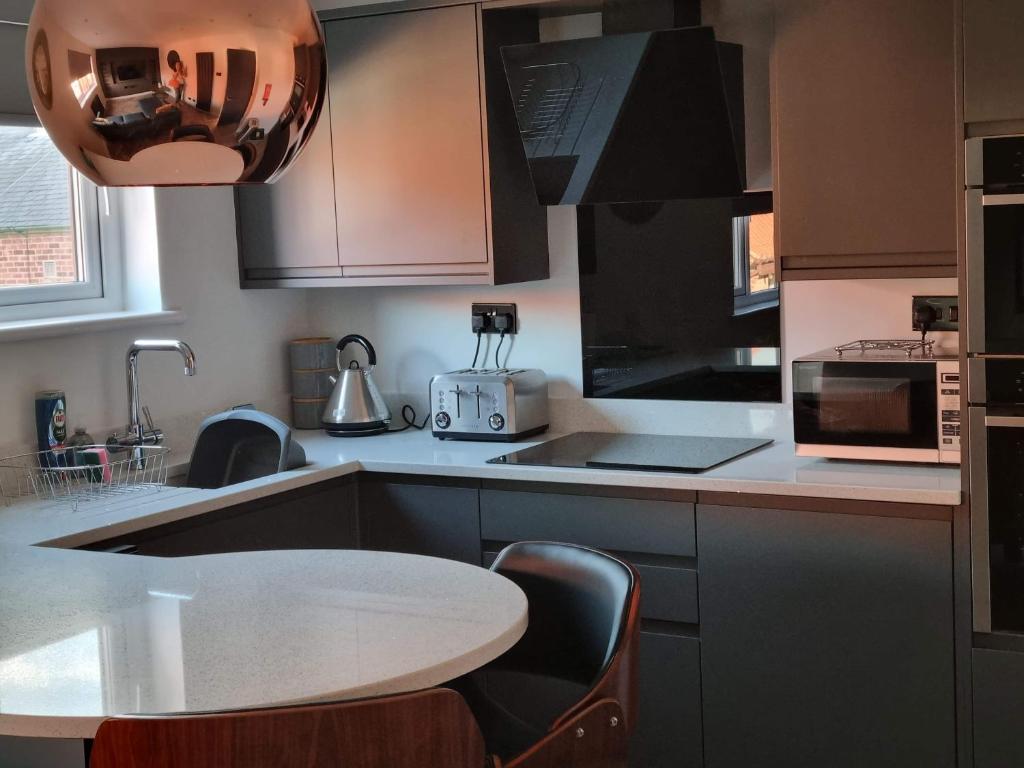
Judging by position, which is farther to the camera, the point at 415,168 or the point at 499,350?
the point at 499,350

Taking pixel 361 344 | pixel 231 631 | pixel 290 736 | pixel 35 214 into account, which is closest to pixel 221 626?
pixel 231 631

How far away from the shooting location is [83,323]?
340 centimetres

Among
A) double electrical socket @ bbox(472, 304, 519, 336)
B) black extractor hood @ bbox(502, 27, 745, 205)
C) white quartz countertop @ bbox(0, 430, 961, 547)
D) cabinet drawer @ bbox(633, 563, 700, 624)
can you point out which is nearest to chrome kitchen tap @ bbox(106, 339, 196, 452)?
white quartz countertop @ bbox(0, 430, 961, 547)

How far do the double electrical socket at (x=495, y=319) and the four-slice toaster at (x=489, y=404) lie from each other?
0.16m

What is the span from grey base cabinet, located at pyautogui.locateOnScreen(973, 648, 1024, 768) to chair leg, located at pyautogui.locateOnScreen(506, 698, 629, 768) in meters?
1.30

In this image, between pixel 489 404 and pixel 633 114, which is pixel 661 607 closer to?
pixel 489 404

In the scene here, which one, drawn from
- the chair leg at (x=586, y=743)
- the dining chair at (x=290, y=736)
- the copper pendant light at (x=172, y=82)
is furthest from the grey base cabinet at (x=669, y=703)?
the copper pendant light at (x=172, y=82)

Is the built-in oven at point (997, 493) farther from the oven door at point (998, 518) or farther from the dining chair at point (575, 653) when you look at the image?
the dining chair at point (575, 653)

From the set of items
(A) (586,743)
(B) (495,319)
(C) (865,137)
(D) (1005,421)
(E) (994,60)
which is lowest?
(A) (586,743)

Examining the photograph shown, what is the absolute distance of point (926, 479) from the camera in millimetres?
2857

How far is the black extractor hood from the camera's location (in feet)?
10.5

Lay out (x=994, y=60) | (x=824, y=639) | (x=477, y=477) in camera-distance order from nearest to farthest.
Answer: (x=994, y=60)
(x=824, y=639)
(x=477, y=477)

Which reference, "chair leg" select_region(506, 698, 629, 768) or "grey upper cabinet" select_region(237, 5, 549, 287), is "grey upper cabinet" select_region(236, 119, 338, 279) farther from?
"chair leg" select_region(506, 698, 629, 768)

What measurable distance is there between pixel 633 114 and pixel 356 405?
4.11ft
